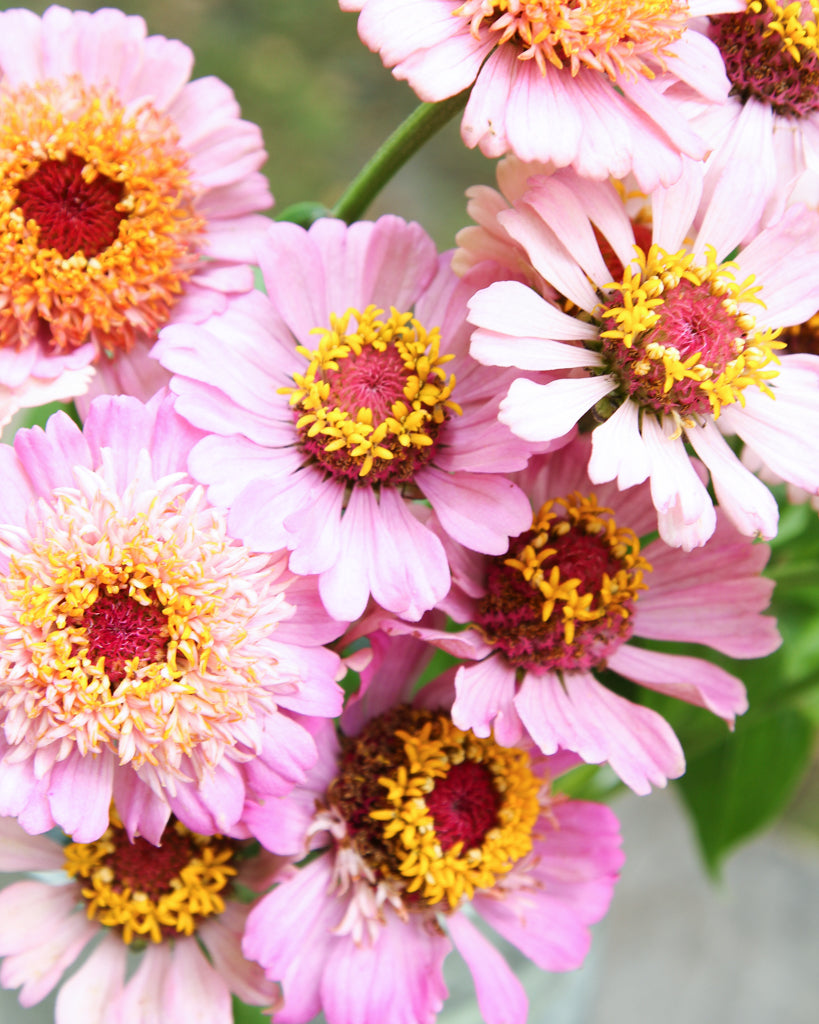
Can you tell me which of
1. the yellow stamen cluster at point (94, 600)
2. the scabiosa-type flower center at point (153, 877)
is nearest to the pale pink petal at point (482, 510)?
the yellow stamen cluster at point (94, 600)

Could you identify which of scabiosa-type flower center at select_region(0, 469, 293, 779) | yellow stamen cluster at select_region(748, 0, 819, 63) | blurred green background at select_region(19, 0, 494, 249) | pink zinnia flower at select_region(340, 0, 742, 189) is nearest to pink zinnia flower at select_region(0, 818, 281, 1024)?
scabiosa-type flower center at select_region(0, 469, 293, 779)

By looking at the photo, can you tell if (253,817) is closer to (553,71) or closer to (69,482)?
(69,482)

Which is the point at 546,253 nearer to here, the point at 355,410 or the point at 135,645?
the point at 355,410

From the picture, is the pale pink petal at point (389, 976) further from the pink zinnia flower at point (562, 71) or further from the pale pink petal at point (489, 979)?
the pink zinnia flower at point (562, 71)

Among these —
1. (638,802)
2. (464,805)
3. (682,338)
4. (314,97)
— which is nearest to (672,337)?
(682,338)

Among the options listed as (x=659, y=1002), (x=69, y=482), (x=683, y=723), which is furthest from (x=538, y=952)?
(x=659, y=1002)

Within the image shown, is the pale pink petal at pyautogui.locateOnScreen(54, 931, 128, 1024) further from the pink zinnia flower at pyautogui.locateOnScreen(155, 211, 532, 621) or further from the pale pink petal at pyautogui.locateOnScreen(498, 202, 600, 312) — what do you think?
the pale pink petal at pyautogui.locateOnScreen(498, 202, 600, 312)
